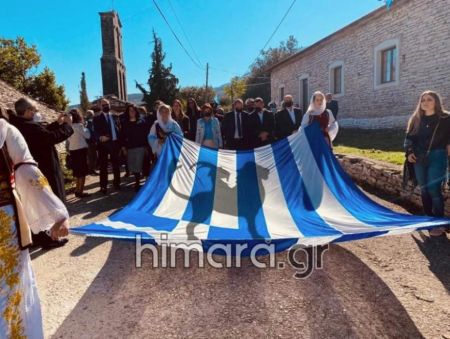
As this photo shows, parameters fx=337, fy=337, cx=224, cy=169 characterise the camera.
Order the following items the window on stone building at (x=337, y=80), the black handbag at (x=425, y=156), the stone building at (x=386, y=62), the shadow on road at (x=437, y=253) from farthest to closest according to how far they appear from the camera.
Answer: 1. the window on stone building at (x=337, y=80)
2. the stone building at (x=386, y=62)
3. the black handbag at (x=425, y=156)
4. the shadow on road at (x=437, y=253)

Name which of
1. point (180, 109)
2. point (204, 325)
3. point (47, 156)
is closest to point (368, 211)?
point (204, 325)

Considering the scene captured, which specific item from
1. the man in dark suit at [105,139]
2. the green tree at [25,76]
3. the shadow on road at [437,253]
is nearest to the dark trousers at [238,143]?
the man in dark suit at [105,139]

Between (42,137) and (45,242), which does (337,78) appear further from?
(45,242)

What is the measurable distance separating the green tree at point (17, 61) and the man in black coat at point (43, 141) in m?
23.5

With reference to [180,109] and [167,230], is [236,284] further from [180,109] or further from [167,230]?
[180,109]

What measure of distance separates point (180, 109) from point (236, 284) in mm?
5024

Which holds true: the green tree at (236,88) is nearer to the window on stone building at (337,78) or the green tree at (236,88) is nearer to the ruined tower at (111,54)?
the ruined tower at (111,54)

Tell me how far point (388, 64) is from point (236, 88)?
27691 millimetres

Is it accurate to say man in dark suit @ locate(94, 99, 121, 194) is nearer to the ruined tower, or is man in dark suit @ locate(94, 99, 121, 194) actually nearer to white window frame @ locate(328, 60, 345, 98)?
white window frame @ locate(328, 60, 345, 98)

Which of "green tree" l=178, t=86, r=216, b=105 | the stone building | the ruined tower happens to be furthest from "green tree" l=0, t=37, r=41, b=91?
the stone building

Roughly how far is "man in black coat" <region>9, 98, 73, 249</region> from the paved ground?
345 mm

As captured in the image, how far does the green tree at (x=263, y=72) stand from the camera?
135 ft

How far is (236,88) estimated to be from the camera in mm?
40094

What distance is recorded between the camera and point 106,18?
29.2 m
